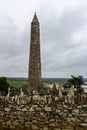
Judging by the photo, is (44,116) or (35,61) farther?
(35,61)

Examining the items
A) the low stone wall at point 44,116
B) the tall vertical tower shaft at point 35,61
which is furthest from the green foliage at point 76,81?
the low stone wall at point 44,116

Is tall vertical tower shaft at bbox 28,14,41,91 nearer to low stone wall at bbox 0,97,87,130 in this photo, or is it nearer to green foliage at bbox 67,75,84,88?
low stone wall at bbox 0,97,87,130

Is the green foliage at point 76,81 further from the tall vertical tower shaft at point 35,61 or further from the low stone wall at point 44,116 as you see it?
the low stone wall at point 44,116

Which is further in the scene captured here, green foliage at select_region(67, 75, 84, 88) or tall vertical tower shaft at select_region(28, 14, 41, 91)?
green foliage at select_region(67, 75, 84, 88)

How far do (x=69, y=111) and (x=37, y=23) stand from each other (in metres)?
15.3

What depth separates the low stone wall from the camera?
884 centimetres

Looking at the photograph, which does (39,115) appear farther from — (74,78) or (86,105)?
(74,78)

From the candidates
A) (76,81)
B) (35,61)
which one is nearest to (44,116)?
(35,61)

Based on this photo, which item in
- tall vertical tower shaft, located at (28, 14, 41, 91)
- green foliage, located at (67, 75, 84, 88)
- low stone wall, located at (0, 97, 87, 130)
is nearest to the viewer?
low stone wall, located at (0, 97, 87, 130)

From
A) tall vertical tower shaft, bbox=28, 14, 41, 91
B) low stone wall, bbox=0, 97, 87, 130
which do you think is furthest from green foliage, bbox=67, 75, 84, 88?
low stone wall, bbox=0, 97, 87, 130

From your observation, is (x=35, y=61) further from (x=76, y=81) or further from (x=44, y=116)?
(x=76, y=81)

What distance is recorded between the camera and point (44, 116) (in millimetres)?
9148

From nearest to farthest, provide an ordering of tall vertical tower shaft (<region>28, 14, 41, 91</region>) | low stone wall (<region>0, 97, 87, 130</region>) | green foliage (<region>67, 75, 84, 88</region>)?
low stone wall (<region>0, 97, 87, 130</region>) → tall vertical tower shaft (<region>28, 14, 41, 91</region>) → green foliage (<region>67, 75, 84, 88</region>)

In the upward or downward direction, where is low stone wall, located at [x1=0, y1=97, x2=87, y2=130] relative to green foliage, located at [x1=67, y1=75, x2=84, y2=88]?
downward
